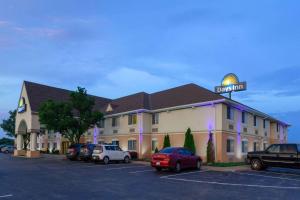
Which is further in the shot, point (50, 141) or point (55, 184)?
point (50, 141)

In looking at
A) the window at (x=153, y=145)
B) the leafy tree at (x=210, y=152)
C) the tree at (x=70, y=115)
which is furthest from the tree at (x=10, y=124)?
the leafy tree at (x=210, y=152)

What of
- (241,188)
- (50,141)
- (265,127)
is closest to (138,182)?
(241,188)

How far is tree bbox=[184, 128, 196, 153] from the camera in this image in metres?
30.4

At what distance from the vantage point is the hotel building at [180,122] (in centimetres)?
2966

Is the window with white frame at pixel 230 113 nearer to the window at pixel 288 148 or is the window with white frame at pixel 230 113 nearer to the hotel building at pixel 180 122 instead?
the hotel building at pixel 180 122

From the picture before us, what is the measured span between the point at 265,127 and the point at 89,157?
20.8 meters

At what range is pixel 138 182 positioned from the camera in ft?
51.4

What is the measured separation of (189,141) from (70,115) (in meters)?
14.1

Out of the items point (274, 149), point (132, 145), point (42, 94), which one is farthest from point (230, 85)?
point (42, 94)

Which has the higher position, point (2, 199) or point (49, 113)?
point (49, 113)

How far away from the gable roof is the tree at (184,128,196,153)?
2180 cm

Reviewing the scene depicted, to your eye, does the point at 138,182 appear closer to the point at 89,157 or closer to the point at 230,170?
the point at 230,170

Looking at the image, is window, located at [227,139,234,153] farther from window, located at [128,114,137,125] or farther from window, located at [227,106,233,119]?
window, located at [128,114,137,125]

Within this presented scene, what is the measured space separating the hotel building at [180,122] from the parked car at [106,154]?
6199 mm
